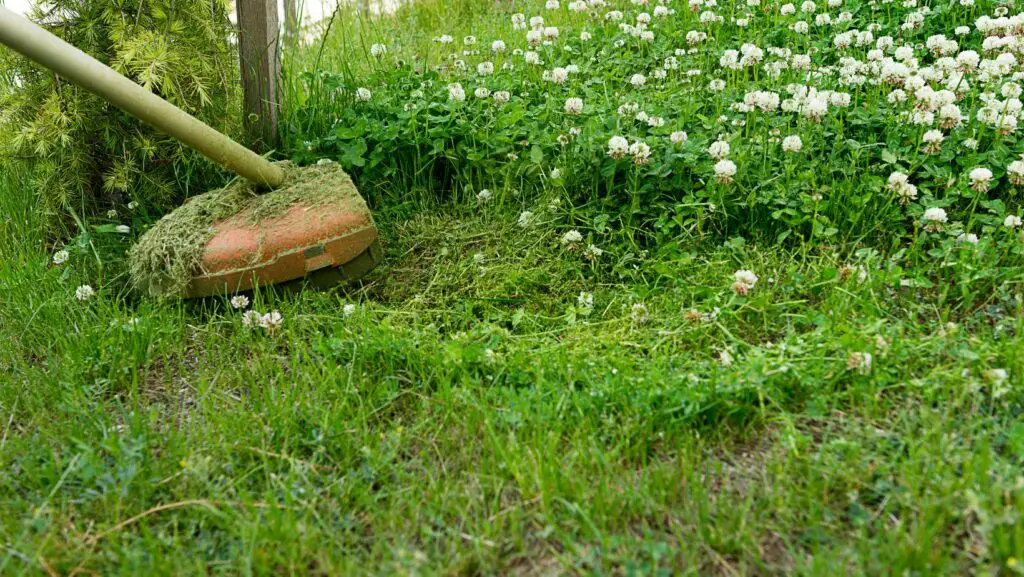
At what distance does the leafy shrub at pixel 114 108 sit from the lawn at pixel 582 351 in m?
0.18

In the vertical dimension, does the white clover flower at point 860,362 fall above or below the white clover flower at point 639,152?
below

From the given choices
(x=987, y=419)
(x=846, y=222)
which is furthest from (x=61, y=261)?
(x=987, y=419)

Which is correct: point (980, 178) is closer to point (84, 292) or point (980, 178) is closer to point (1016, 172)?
point (1016, 172)

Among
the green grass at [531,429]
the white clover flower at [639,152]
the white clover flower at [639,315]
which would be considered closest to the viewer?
the green grass at [531,429]

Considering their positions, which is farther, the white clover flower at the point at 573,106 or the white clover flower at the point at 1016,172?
the white clover flower at the point at 573,106

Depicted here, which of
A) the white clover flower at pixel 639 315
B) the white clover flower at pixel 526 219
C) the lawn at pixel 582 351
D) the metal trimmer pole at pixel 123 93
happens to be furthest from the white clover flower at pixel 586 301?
the metal trimmer pole at pixel 123 93

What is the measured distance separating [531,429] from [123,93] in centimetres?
162

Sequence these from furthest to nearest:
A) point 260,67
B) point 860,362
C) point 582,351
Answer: point 260,67, point 582,351, point 860,362

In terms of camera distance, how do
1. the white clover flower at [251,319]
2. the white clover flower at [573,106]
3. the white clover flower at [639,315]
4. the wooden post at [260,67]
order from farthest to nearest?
the wooden post at [260,67]
the white clover flower at [573,106]
the white clover flower at [251,319]
the white clover flower at [639,315]

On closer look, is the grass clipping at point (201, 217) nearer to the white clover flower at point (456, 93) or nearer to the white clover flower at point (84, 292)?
the white clover flower at point (84, 292)

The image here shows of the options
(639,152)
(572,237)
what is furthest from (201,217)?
(639,152)

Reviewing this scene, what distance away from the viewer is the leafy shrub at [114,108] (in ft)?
10.8

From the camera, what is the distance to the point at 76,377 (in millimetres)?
2625

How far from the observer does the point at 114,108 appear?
11.1 feet
